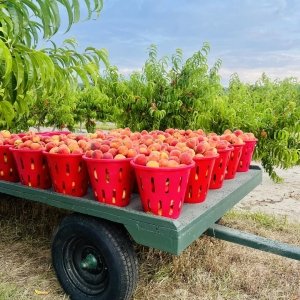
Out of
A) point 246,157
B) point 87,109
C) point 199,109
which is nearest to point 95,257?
point 246,157

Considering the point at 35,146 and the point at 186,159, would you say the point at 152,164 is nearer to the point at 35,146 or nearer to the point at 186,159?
the point at 186,159

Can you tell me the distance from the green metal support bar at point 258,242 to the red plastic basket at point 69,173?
94cm

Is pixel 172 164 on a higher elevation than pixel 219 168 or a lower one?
higher

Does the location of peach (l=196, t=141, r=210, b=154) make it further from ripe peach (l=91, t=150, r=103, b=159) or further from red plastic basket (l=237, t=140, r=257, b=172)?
red plastic basket (l=237, t=140, r=257, b=172)

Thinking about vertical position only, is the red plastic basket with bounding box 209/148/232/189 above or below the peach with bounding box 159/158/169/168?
below

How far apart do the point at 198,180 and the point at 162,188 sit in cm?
38

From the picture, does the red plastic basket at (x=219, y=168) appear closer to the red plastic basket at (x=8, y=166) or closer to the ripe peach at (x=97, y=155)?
the ripe peach at (x=97, y=155)

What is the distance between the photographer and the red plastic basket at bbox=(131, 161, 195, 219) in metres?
1.93

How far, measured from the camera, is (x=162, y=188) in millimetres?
1947

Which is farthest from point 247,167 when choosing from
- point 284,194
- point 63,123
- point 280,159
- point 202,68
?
point 63,123

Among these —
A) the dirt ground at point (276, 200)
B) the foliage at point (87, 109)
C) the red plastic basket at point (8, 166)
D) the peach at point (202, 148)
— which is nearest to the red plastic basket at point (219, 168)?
the peach at point (202, 148)

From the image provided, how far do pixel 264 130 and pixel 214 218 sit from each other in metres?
3.04

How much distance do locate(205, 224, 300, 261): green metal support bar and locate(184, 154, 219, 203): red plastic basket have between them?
0.42m

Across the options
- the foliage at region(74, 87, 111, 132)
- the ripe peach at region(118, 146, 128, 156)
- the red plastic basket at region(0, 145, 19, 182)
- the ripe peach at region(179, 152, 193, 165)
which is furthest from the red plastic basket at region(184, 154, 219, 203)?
the foliage at region(74, 87, 111, 132)
